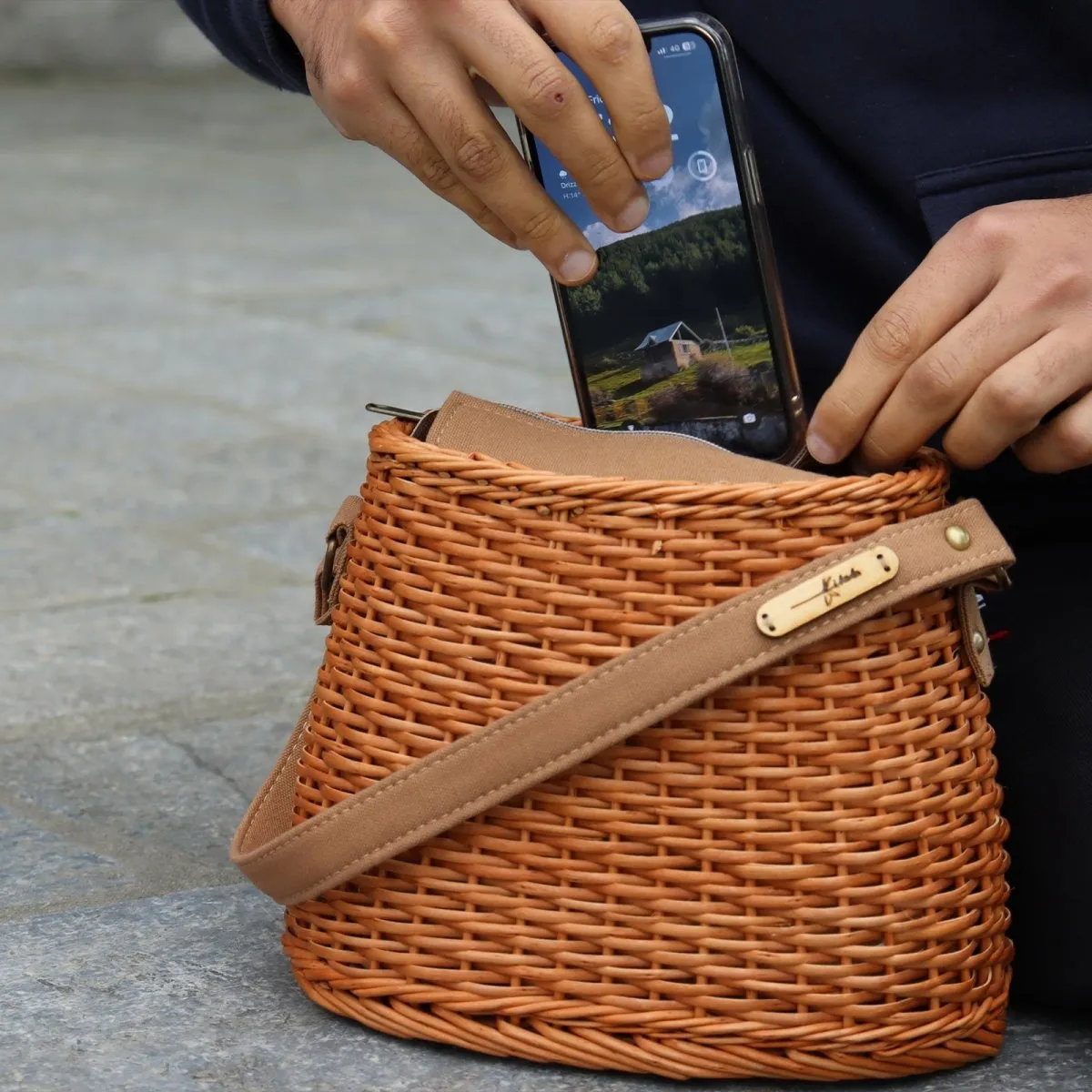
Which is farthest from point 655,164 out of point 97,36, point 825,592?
point 97,36

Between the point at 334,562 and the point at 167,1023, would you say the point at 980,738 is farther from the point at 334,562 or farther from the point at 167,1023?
the point at 167,1023

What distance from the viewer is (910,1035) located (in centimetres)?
110

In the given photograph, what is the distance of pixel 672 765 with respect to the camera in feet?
3.50

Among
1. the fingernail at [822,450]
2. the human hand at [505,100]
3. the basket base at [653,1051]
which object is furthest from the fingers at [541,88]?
the basket base at [653,1051]

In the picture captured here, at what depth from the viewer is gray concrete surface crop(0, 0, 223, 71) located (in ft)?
26.0

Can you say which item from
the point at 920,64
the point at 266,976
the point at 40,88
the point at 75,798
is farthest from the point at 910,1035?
the point at 40,88

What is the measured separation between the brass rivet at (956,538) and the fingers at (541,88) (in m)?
0.30

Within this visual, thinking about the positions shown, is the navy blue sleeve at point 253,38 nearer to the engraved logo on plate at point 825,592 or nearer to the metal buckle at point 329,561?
the metal buckle at point 329,561

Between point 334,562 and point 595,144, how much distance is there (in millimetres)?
359

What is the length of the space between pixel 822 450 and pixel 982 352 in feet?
0.40

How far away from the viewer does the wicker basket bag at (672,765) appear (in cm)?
105

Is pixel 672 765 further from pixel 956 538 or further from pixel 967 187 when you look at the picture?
pixel 967 187

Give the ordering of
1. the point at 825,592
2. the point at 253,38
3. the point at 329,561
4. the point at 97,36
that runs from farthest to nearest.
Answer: the point at 97,36 → the point at 253,38 → the point at 329,561 → the point at 825,592

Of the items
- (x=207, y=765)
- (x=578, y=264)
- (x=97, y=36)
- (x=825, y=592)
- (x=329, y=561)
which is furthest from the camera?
(x=97, y=36)
